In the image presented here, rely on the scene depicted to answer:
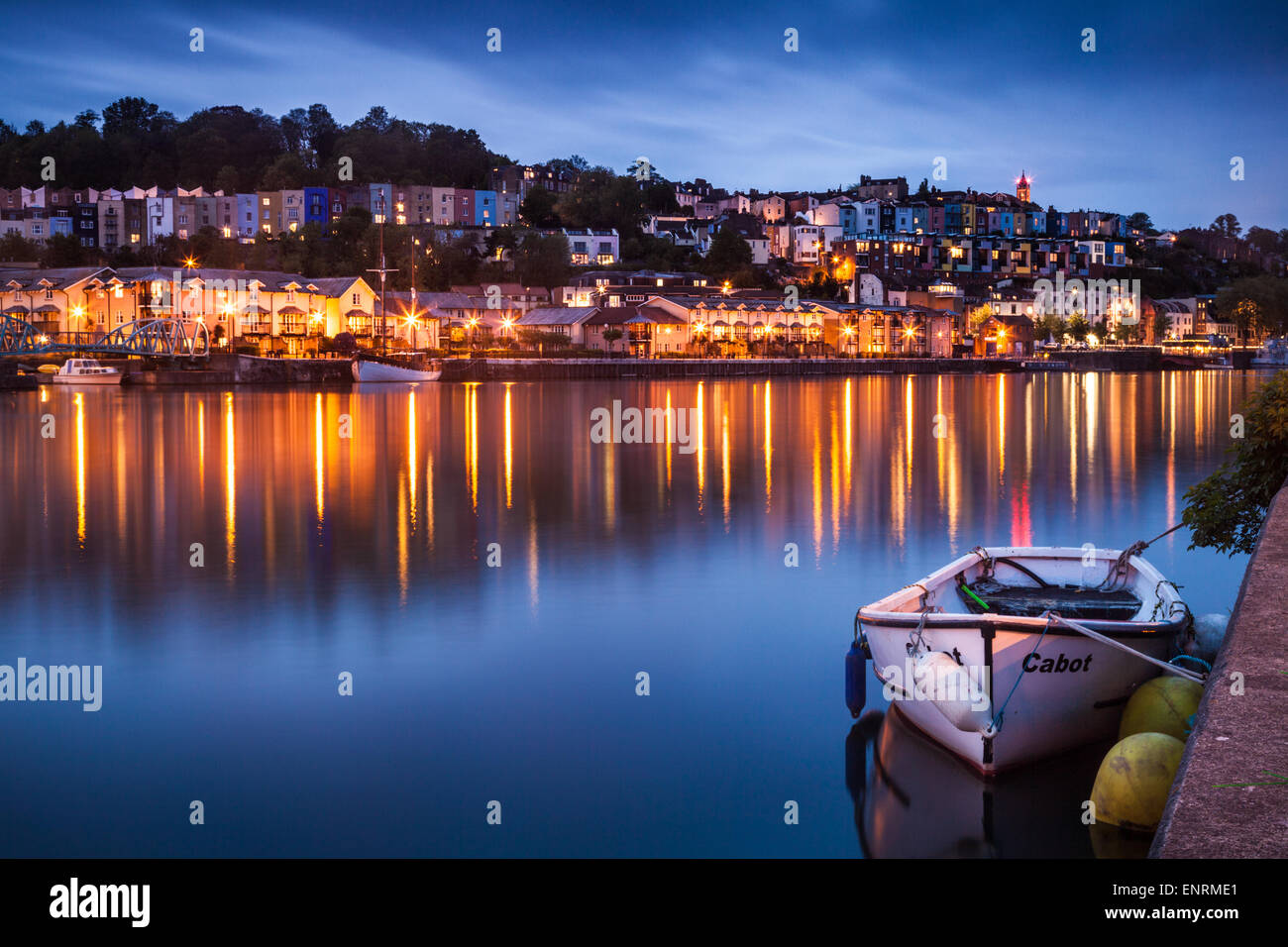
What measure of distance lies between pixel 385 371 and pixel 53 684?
200 ft

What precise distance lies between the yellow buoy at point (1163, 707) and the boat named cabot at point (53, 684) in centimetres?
701

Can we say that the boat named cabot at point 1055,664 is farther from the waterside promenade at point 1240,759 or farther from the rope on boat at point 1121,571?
the rope on boat at point 1121,571

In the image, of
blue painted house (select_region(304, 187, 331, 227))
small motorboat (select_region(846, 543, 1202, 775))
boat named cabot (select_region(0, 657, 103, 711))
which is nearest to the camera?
small motorboat (select_region(846, 543, 1202, 775))

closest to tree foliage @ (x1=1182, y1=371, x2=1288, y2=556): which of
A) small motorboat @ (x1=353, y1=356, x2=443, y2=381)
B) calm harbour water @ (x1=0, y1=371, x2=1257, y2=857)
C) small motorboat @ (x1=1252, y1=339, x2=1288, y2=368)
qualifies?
calm harbour water @ (x1=0, y1=371, x2=1257, y2=857)

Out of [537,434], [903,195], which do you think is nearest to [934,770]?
[537,434]

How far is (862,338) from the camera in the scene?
100 metres

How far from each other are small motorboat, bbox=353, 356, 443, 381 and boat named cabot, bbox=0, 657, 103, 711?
59714mm

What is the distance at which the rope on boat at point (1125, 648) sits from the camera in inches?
282

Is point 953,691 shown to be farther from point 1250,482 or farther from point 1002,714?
point 1250,482

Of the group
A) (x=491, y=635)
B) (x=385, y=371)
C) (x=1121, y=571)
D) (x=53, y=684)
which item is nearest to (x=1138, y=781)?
(x=1121, y=571)

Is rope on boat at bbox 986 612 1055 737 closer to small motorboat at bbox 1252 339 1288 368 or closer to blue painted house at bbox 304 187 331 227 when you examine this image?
blue painted house at bbox 304 187 331 227

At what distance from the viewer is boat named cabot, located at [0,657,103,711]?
9070 mm
